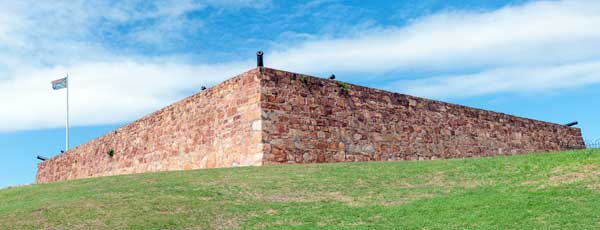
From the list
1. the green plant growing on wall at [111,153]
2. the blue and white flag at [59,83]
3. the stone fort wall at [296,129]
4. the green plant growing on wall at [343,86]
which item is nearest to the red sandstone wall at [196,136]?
the stone fort wall at [296,129]

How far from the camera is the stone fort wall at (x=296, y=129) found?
1959cm

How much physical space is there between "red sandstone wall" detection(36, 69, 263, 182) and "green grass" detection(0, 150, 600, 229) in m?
2.37

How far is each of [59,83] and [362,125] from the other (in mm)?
18972

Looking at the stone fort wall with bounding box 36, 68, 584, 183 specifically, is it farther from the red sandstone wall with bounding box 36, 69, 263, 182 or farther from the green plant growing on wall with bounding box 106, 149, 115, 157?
the green plant growing on wall with bounding box 106, 149, 115, 157

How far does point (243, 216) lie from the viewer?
40.3ft

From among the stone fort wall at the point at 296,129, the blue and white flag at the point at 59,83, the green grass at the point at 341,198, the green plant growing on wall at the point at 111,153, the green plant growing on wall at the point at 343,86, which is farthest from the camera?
the blue and white flag at the point at 59,83

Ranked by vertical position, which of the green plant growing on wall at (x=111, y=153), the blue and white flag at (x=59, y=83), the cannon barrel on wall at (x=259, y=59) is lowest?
the green plant growing on wall at (x=111, y=153)

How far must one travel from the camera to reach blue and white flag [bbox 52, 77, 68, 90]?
113ft

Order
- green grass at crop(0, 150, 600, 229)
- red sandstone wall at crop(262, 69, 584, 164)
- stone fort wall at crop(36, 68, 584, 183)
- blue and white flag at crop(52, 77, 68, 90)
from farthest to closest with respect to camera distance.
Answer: blue and white flag at crop(52, 77, 68, 90) → red sandstone wall at crop(262, 69, 584, 164) → stone fort wall at crop(36, 68, 584, 183) → green grass at crop(0, 150, 600, 229)

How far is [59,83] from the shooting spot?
34531 millimetres

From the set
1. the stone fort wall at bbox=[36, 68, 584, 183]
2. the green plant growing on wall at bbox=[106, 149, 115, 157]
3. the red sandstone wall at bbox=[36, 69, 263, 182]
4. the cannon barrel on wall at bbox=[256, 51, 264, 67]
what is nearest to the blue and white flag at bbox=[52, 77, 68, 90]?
the red sandstone wall at bbox=[36, 69, 263, 182]

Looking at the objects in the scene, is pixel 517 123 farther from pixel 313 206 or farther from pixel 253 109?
pixel 313 206

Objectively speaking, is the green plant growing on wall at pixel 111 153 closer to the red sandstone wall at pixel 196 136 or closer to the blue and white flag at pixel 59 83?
the red sandstone wall at pixel 196 136

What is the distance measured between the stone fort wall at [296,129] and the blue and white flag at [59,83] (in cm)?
708
